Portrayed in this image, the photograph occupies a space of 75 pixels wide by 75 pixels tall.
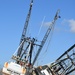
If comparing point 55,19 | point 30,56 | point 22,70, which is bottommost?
point 22,70

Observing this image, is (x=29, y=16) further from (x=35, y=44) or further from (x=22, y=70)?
(x=22, y=70)

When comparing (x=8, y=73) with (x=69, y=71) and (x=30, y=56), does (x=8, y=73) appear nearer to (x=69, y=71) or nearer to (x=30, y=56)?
(x=69, y=71)

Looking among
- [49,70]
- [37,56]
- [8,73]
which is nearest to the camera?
[8,73]

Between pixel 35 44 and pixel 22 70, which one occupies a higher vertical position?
pixel 35 44

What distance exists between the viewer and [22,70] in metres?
39.7

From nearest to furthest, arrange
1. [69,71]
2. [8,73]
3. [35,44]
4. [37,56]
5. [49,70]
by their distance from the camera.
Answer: [8,73] → [49,70] → [69,71] → [35,44] → [37,56]

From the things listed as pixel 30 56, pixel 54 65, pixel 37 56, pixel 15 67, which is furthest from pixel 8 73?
pixel 37 56

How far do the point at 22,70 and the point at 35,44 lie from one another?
18.2 metres

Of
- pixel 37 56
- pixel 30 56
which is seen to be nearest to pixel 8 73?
pixel 30 56

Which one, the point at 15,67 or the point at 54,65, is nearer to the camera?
the point at 15,67

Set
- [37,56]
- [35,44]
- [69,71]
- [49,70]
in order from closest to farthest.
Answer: [49,70], [69,71], [35,44], [37,56]

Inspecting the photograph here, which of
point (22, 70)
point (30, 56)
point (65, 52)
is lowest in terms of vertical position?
point (22, 70)

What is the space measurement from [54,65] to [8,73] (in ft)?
37.4

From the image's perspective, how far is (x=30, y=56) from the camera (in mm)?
57562
